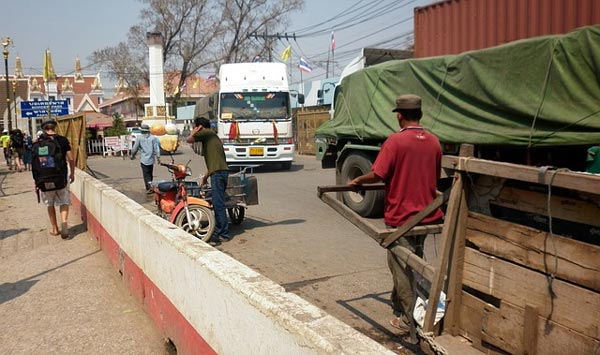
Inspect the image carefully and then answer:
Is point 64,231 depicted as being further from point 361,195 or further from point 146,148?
point 361,195

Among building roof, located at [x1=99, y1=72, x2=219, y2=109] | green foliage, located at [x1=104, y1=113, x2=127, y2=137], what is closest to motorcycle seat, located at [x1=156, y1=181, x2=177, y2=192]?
green foliage, located at [x1=104, y1=113, x2=127, y2=137]

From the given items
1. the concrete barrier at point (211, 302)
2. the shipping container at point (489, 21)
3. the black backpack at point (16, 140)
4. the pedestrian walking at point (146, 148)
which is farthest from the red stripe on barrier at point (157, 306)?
the black backpack at point (16, 140)

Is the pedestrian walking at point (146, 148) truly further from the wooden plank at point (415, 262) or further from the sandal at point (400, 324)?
the wooden plank at point (415, 262)

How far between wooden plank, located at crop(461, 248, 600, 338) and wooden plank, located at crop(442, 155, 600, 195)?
17.3 inches

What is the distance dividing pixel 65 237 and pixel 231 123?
8909 mm

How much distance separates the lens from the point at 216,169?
721cm

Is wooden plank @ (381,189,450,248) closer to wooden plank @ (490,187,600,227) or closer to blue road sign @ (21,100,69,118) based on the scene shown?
wooden plank @ (490,187,600,227)

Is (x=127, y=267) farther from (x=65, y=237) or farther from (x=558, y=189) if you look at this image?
(x=558, y=189)

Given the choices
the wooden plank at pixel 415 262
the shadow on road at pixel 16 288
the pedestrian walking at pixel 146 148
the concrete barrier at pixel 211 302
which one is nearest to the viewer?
the concrete barrier at pixel 211 302

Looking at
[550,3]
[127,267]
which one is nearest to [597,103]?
[550,3]

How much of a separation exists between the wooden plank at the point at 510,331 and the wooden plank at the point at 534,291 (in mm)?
33

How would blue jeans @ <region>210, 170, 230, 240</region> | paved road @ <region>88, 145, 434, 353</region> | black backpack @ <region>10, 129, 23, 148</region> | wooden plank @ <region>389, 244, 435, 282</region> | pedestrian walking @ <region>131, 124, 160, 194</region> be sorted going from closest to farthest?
wooden plank @ <region>389, 244, 435, 282</region>, paved road @ <region>88, 145, 434, 353</region>, blue jeans @ <region>210, 170, 230, 240</region>, pedestrian walking @ <region>131, 124, 160, 194</region>, black backpack @ <region>10, 129, 23, 148</region>

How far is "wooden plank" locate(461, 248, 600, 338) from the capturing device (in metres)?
2.24

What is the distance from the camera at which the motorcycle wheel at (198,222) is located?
7109mm
